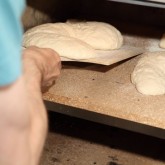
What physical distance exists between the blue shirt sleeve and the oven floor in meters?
0.83

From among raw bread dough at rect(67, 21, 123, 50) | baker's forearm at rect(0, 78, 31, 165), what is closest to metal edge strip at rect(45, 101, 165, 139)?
raw bread dough at rect(67, 21, 123, 50)

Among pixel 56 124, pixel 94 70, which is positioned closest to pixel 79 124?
pixel 56 124

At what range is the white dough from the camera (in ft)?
3.19

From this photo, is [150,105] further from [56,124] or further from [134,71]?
[56,124]

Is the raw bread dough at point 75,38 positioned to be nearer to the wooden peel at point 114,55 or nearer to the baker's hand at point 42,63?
the wooden peel at point 114,55

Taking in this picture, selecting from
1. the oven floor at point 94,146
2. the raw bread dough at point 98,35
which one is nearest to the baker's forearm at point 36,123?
the raw bread dough at point 98,35

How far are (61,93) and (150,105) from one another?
0.73ft

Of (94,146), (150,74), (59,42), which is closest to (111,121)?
(150,74)

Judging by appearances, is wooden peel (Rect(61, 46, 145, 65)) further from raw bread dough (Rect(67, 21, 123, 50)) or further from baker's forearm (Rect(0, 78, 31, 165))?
baker's forearm (Rect(0, 78, 31, 165))

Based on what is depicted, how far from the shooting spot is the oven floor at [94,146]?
1152 mm

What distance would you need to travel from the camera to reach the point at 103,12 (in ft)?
4.74

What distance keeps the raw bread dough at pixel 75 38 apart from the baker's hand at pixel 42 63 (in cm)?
19

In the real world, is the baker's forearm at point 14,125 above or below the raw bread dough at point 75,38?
above

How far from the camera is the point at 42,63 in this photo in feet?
2.33
